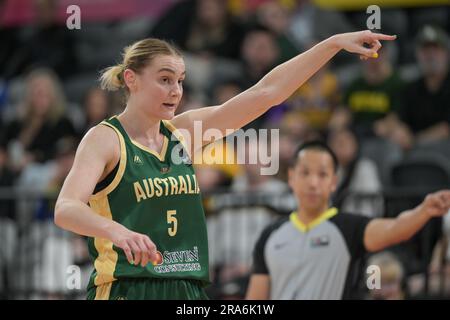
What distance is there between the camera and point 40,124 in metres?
13.1

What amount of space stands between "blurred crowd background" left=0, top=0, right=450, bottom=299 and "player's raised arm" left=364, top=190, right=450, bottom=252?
3.57 feet

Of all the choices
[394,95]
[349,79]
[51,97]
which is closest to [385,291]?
[394,95]

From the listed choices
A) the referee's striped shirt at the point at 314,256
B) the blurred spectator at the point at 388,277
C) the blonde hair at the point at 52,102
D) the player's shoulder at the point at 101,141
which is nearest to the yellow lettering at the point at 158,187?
the player's shoulder at the point at 101,141

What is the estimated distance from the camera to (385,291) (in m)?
9.00

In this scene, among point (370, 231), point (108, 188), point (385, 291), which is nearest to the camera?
point (108, 188)

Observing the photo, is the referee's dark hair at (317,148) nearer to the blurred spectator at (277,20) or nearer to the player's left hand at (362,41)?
the player's left hand at (362,41)

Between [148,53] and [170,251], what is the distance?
44.2 inches

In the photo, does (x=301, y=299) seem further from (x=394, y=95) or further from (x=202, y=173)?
(x=394, y=95)

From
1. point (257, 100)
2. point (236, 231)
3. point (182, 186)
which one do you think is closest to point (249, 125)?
point (236, 231)

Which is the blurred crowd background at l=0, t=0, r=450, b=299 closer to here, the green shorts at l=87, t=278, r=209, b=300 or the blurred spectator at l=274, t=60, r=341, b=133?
the blurred spectator at l=274, t=60, r=341, b=133

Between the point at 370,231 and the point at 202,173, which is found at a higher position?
the point at 202,173

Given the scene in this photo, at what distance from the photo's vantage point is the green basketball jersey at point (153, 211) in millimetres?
5727

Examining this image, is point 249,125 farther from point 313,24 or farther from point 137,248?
point 137,248

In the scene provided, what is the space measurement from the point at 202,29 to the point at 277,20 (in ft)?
3.32
